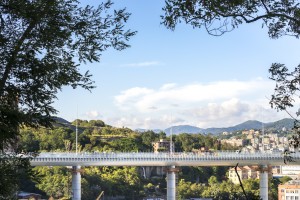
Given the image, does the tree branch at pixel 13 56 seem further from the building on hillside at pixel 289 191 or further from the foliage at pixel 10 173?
the building on hillside at pixel 289 191

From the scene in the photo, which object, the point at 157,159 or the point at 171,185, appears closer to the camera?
the point at 171,185

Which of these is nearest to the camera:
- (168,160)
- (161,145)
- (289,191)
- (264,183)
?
(264,183)

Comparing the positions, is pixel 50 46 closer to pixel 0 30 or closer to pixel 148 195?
pixel 0 30

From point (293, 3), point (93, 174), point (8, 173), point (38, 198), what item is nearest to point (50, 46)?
point (8, 173)

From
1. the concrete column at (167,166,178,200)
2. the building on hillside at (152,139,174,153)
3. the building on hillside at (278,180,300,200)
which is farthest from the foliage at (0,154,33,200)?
the building on hillside at (152,139,174,153)

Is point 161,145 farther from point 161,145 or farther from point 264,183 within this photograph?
point 264,183

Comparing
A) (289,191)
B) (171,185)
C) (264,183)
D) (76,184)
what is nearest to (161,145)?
(289,191)

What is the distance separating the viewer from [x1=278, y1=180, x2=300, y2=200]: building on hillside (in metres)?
62.2

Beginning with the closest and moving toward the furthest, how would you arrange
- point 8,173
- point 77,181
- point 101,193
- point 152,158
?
point 8,173 → point 77,181 → point 152,158 → point 101,193

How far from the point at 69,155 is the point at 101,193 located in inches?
315

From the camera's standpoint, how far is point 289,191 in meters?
63.3

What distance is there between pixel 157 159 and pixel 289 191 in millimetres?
20795

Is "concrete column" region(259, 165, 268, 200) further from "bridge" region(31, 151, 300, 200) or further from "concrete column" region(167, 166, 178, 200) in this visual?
"concrete column" region(167, 166, 178, 200)

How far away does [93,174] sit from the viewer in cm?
5838
